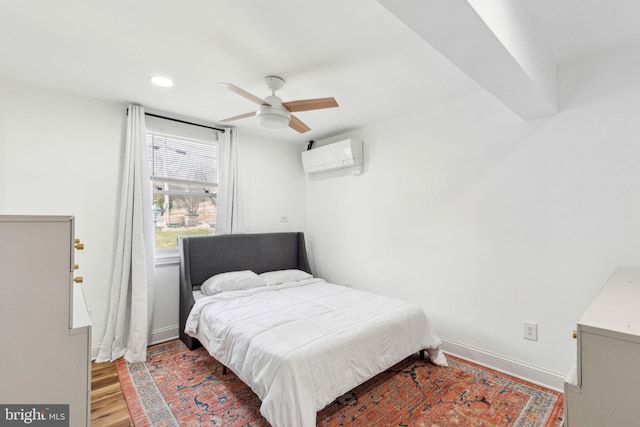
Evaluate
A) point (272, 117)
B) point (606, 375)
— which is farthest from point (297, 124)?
point (606, 375)

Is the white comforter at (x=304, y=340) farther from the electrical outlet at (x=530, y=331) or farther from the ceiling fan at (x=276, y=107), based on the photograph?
the ceiling fan at (x=276, y=107)

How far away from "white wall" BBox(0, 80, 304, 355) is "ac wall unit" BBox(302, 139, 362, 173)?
2.11 metres

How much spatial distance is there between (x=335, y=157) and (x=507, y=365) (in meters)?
2.68

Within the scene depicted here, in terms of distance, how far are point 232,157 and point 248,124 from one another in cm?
45

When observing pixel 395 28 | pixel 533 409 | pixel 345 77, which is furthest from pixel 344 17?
pixel 533 409

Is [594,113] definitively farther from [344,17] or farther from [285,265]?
[285,265]

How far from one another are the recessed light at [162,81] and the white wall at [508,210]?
2117mm

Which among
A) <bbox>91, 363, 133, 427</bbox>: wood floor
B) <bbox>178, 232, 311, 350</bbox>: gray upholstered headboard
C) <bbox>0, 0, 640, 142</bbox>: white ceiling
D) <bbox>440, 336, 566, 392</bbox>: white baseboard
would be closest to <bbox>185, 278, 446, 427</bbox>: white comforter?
<bbox>440, 336, 566, 392</bbox>: white baseboard

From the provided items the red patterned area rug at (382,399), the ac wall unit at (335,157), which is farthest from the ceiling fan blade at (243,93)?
the red patterned area rug at (382,399)

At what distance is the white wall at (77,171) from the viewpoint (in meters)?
2.37

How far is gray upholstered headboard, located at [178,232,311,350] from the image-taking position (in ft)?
9.90

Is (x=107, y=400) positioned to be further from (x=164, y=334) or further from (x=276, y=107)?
(x=276, y=107)

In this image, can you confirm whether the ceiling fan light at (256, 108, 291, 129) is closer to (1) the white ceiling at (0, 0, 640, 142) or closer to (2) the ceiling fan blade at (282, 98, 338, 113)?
(2) the ceiling fan blade at (282, 98, 338, 113)

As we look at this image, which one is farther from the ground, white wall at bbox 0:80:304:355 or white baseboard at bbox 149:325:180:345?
white wall at bbox 0:80:304:355
